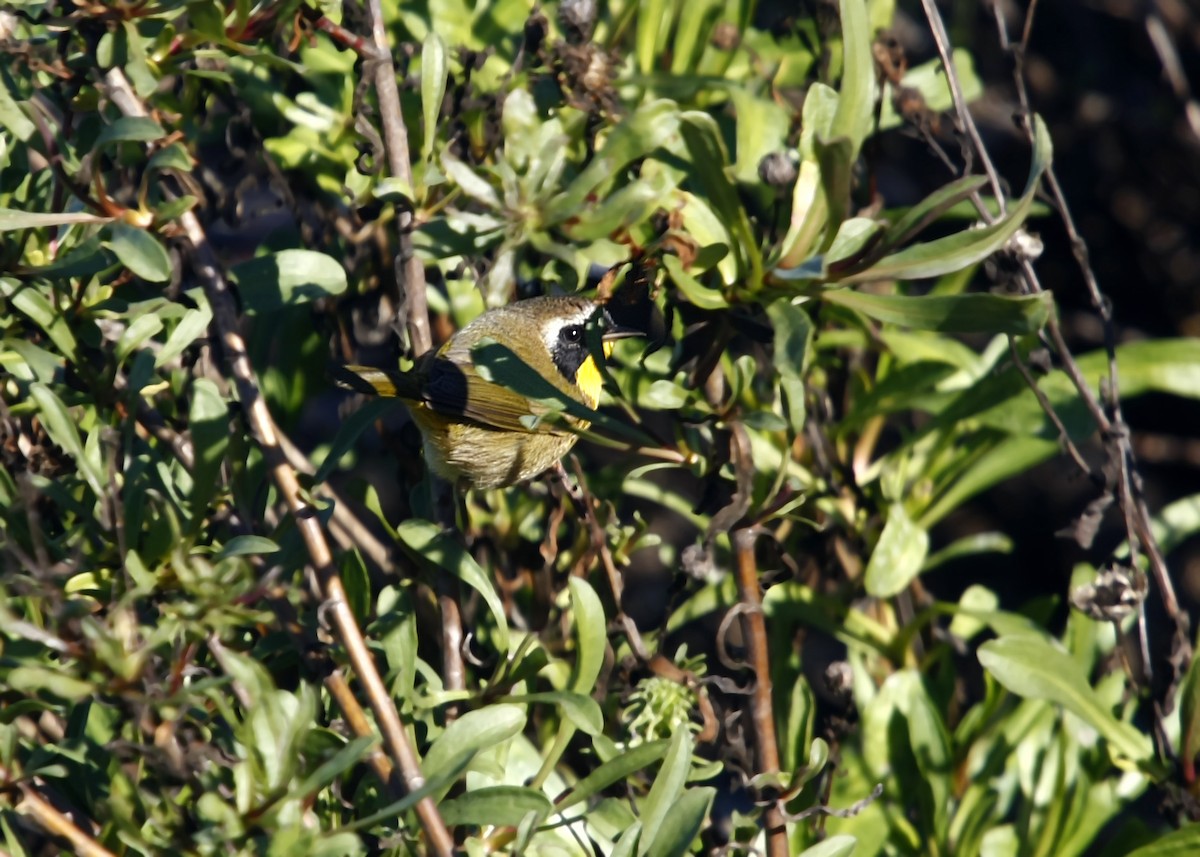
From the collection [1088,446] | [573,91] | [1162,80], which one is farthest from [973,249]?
[1088,446]

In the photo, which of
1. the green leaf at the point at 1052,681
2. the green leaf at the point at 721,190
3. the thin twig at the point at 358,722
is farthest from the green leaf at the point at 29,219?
the green leaf at the point at 1052,681

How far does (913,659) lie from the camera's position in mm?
2336

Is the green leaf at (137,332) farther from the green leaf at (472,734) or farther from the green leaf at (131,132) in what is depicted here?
Result: the green leaf at (472,734)

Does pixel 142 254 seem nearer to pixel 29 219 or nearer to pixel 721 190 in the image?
pixel 29 219

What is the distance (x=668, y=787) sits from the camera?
1.54 m

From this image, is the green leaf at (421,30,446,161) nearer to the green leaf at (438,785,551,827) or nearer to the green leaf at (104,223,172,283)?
the green leaf at (104,223,172,283)

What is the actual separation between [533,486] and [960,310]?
883mm

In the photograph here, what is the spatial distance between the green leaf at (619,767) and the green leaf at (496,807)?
7cm

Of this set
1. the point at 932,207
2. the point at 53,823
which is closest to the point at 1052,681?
the point at 932,207

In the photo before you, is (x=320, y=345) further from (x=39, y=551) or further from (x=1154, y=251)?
(x=1154, y=251)

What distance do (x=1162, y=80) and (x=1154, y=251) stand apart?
56 cm

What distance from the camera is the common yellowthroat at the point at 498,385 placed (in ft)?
6.63

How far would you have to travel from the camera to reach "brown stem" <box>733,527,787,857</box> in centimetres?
176

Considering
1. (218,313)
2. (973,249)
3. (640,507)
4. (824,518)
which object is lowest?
(640,507)
